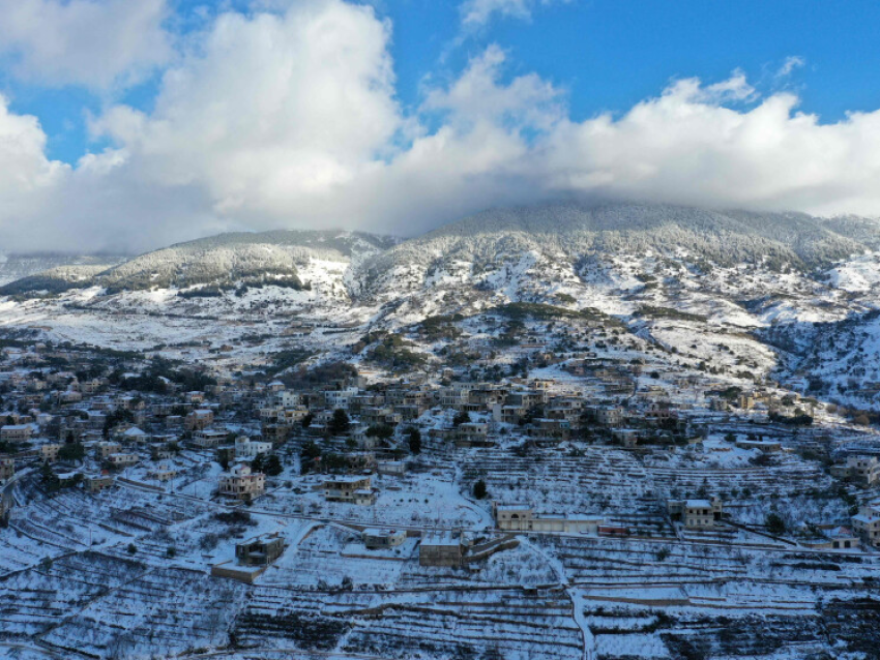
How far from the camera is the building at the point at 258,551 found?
30031mm

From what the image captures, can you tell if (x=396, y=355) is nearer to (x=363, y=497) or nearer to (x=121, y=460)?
(x=121, y=460)

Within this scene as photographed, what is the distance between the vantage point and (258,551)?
30.4 metres

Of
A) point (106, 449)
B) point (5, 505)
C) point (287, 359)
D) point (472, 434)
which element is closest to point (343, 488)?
point (472, 434)

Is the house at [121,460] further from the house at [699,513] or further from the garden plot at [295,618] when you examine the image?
the house at [699,513]

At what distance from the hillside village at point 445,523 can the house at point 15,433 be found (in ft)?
1.38

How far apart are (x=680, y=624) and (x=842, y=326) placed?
62.7m

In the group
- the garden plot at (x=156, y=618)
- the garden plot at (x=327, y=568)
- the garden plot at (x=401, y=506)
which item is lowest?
the garden plot at (x=156, y=618)

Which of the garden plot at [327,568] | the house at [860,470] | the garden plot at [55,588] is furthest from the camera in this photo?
the house at [860,470]

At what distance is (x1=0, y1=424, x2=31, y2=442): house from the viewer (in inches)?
1784

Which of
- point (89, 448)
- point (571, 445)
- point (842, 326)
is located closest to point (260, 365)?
point (89, 448)

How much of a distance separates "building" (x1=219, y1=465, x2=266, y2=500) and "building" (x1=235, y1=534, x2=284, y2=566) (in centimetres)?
538

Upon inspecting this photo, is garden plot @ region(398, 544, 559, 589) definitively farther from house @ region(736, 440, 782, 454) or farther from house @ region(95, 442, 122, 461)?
house @ region(95, 442, 122, 461)

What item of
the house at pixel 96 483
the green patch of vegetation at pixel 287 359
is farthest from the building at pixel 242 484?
the green patch of vegetation at pixel 287 359

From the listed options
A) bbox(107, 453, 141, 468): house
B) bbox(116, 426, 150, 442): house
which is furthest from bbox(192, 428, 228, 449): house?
bbox(107, 453, 141, 468): house
